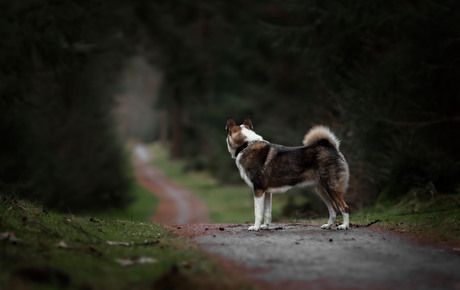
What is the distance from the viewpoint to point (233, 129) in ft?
35.1

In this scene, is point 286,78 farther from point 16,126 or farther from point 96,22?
point 16,126

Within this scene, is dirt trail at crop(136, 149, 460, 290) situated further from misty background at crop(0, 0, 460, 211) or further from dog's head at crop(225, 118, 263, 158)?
misty background at crop(0, 0, 460, 211)

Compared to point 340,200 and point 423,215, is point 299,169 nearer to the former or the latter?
point 340,200

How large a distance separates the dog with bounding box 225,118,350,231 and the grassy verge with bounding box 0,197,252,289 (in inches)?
87.6

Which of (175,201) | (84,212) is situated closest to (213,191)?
(175,201)

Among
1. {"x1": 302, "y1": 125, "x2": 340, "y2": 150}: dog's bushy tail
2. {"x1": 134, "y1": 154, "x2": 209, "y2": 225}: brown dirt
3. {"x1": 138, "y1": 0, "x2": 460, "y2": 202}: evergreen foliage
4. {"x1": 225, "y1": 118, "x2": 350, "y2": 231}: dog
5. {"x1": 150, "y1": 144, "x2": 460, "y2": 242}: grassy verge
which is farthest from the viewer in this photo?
{"x1": 134, "y1": 154, "x2": 209, "y2": 225}: brown dirt

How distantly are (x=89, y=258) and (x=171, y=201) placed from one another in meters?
27.7

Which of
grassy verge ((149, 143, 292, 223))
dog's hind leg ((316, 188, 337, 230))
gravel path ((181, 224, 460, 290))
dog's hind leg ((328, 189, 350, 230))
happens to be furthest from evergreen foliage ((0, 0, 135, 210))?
dog's hind leg ((328, 189, 350, 230))

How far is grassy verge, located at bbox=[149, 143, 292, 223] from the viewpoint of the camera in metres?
24.6

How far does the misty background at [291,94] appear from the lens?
14.9 m

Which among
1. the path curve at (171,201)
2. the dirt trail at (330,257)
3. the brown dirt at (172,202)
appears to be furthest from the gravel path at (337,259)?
the brown dirt at (172,202)

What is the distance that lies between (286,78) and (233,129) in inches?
984

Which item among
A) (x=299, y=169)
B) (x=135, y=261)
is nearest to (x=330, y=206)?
(x=299, y=169)

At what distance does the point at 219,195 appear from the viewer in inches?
1377
